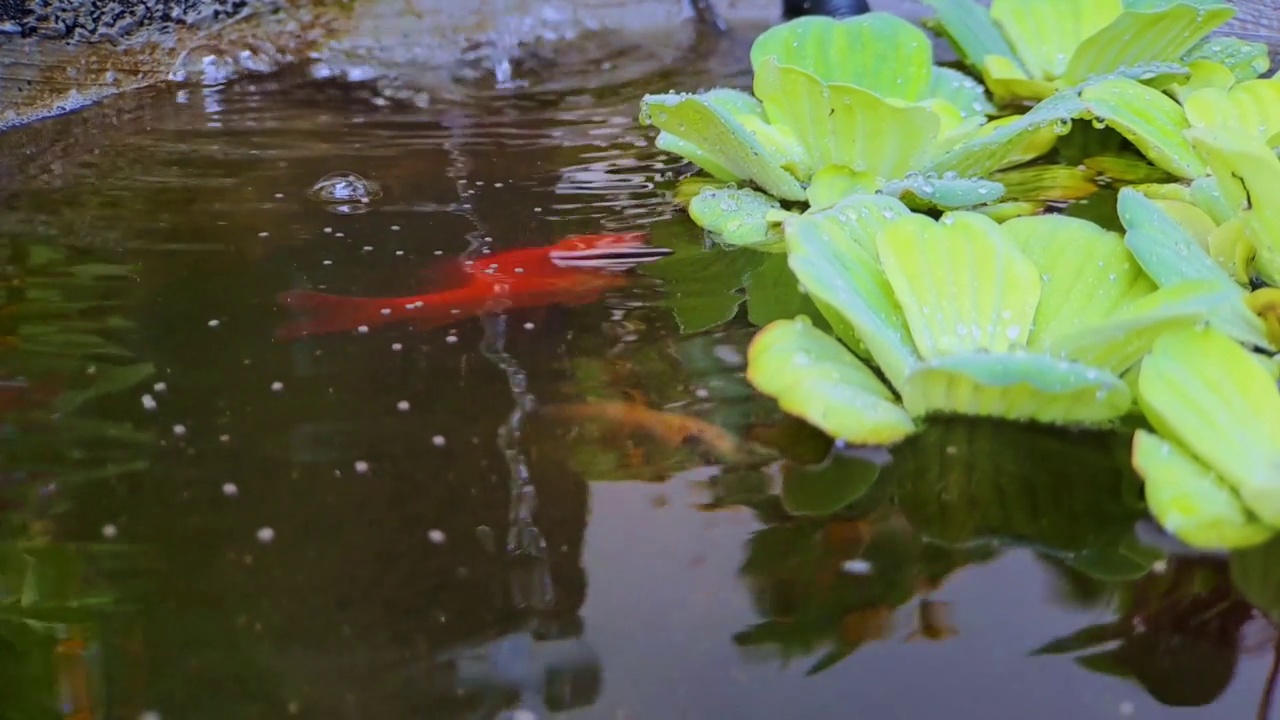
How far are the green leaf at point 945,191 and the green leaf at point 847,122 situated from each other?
32 mm

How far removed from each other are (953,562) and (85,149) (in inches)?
47.5

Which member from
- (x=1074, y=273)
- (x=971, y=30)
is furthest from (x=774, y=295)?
(x=971, y=30)

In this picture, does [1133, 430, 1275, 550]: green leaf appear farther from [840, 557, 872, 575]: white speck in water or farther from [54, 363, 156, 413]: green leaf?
[54, 363, 156, 413]: green leaf

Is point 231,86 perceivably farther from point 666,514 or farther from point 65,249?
point 666,514

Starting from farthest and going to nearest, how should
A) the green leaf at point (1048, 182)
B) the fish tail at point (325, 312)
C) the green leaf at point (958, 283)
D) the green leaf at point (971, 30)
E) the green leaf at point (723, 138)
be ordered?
the green leaf at point (971, 30)
the green leaf at point (1048, 182)
the green leaf at point (723, 138)
the fish tail at point (325, 312)
the green leaf at point (958, 283)

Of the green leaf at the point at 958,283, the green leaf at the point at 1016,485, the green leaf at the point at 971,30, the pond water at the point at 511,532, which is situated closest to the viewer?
the pond water at the point at 511,532

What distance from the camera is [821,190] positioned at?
1013 millimetres

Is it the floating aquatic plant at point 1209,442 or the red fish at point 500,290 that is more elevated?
the floating aquatic plant at point 1209,442

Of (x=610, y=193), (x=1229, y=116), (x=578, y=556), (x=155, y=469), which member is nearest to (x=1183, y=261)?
(x=1229, y=116)

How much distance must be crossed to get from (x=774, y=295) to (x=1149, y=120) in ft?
1.56

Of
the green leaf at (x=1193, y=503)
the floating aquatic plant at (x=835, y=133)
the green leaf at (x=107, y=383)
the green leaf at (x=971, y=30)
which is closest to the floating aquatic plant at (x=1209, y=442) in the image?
the green leaf at (x=1193, y=503)

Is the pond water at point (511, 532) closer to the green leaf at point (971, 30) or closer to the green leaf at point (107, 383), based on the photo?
the green leaf at point (107, 383)

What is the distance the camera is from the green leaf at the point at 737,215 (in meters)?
1.01

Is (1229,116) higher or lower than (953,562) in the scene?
higher
